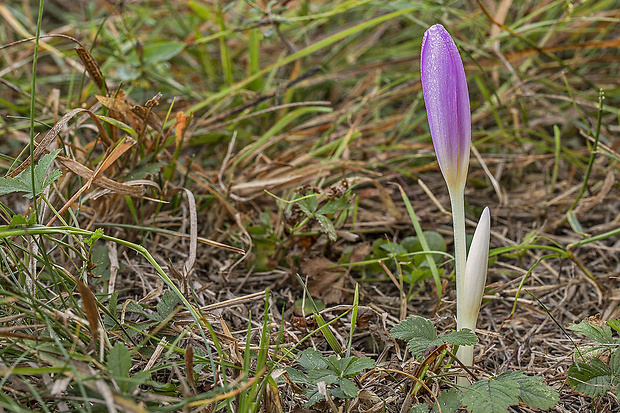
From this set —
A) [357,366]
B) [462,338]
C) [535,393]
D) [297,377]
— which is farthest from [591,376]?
[297,377]

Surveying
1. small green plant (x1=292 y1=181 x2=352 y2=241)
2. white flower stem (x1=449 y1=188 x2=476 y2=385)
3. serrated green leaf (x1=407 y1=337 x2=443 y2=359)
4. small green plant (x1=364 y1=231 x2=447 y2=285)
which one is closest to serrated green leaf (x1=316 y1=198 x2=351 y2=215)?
small green plant (x1=292 y1=181 x2=352 y2=241)

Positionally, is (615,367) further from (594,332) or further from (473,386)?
(473,386)

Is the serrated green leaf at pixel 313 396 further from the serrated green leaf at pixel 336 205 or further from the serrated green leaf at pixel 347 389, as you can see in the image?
the serrated green leaf at pixel 336 205

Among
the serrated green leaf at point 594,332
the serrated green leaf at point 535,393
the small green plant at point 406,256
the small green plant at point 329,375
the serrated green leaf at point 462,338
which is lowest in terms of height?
the small green plant at point 406,256

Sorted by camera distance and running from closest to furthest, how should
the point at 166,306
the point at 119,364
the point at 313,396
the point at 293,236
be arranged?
the point at 119,364 → the point at 313,396 → the point at 166,306 → the point at 293,236

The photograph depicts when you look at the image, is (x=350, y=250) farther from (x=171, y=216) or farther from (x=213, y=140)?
(x=213, y=140)

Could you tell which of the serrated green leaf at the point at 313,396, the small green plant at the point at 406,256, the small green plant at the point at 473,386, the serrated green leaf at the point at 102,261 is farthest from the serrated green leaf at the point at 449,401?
the serrated green leaf at the point at 102,261
